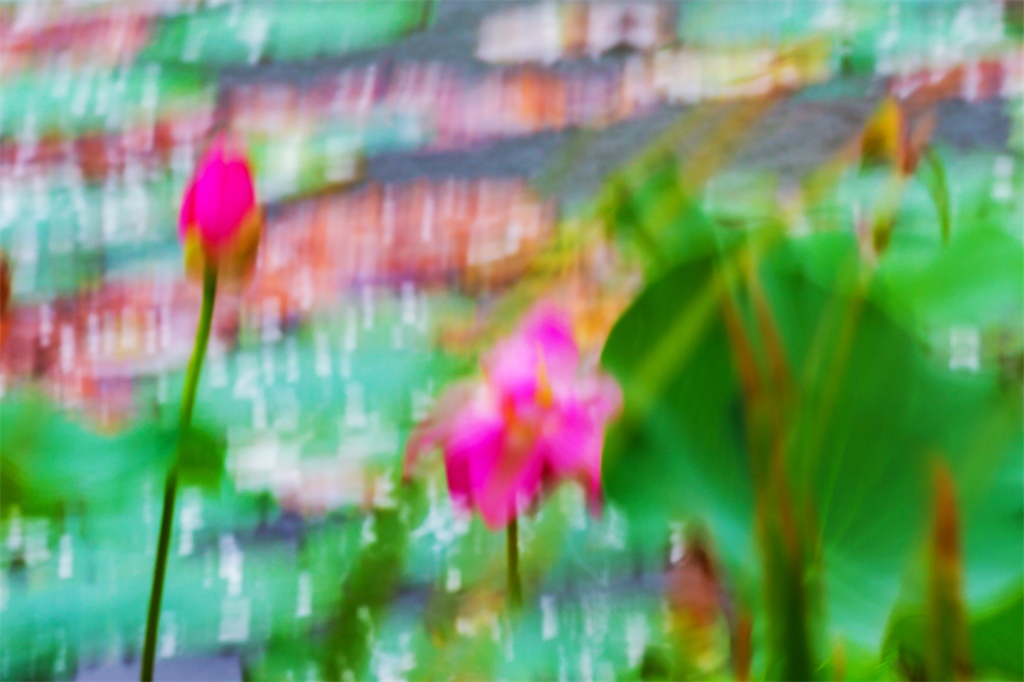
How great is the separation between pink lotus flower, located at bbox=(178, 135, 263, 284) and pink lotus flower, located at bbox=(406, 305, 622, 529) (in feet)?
0.24

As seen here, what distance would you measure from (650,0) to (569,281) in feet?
2.13

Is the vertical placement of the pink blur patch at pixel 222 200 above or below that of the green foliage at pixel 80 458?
above

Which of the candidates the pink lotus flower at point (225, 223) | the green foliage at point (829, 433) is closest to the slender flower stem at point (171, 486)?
the pink lotus flower at point (225, 223)

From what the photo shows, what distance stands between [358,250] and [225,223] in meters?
0.64

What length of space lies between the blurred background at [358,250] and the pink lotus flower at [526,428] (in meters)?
0.02

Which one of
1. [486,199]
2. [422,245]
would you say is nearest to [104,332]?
[422,245]

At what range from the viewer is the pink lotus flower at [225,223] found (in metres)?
0.34

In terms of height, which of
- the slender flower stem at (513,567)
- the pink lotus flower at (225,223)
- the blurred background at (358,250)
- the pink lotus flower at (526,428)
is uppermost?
the pink lotus flower at (225,223)

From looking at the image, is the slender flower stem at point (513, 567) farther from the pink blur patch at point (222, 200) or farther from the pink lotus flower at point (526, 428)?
the pink blur patch at point (222, 200)

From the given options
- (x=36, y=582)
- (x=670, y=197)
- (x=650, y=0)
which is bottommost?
(x=36, y=582)

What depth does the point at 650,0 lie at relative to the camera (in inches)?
52.3

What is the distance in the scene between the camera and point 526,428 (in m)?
0.30

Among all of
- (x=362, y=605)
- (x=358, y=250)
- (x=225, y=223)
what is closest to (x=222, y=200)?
(x=225, y=223)

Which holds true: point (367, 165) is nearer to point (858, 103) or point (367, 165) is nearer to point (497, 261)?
point (497, 261)
